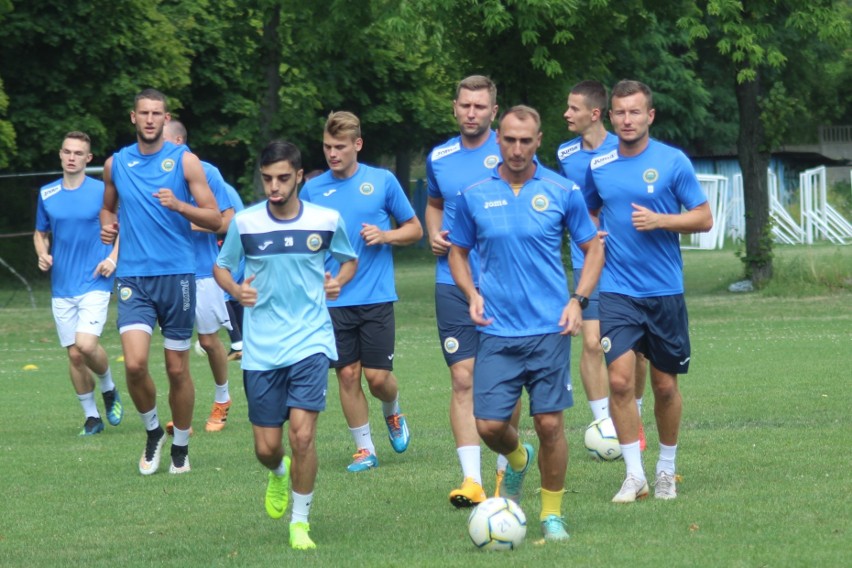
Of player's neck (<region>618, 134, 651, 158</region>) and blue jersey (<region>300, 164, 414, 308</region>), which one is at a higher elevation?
player's neck (<region>618, 134, 651, 158</region>)

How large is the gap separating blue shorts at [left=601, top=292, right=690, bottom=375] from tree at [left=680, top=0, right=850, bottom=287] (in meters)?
16.3

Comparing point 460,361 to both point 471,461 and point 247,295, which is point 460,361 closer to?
point 471,461

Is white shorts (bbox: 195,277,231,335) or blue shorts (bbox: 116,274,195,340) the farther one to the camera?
white shorts (bbox: 195,277,231,335)

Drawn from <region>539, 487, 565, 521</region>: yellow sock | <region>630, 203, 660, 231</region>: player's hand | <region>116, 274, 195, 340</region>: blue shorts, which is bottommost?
<region>539, 487, 565, 521</region>: yellow sock

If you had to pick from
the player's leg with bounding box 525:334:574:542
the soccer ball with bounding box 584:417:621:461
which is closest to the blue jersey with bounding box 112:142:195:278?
the soccer ball with bounding box 584:417:621:461

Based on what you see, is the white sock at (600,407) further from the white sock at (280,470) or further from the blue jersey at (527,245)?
the white sock at (280,470)

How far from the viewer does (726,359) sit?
16.5 m

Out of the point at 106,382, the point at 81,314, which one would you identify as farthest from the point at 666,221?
the point at 106,382

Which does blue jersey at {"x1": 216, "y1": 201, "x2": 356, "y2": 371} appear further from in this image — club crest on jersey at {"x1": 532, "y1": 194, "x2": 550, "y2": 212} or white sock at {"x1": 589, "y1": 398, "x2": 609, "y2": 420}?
white sock at {"x1": 589, "y1": 398, "x2": 609, "y2": 420}

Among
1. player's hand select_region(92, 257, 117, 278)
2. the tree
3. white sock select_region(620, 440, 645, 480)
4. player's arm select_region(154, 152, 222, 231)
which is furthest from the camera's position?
the tree

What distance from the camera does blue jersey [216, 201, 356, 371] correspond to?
7316 millimetres

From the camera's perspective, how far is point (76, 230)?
478 inches

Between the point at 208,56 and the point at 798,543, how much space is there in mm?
32620

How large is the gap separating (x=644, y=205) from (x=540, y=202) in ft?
4.23
